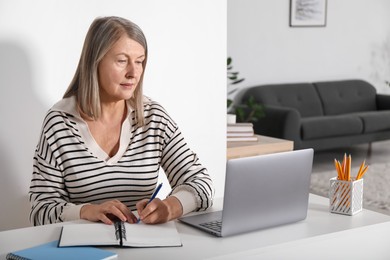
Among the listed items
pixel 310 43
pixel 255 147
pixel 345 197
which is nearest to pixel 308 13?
pixel 310 43

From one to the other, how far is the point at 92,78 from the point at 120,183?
0.35 m

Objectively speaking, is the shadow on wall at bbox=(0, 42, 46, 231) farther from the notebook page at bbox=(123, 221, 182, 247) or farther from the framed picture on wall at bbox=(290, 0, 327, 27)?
the framed picture on wall at bbox=(290, 0, 327, 27)

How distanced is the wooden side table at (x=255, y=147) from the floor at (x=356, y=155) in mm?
1915

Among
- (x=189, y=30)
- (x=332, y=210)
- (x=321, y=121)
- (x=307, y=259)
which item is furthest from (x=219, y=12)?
(x=321, y=121)

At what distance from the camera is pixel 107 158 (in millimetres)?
2100

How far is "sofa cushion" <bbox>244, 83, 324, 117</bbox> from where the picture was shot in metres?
6.43

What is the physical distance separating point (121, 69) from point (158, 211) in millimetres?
545

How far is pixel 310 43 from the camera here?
22.9 ft

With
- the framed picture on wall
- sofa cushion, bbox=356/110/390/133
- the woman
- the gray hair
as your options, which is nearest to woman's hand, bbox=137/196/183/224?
the woman

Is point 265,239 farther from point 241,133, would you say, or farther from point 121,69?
point 241,133

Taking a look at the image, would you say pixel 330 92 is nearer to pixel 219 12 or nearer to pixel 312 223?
pixel 219 12

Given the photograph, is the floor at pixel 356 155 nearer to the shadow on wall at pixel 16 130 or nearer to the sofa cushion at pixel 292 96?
the sofa cushion at pixel 292 96

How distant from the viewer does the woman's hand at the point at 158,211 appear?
1717mm

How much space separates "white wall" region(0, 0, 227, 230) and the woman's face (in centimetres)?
49
